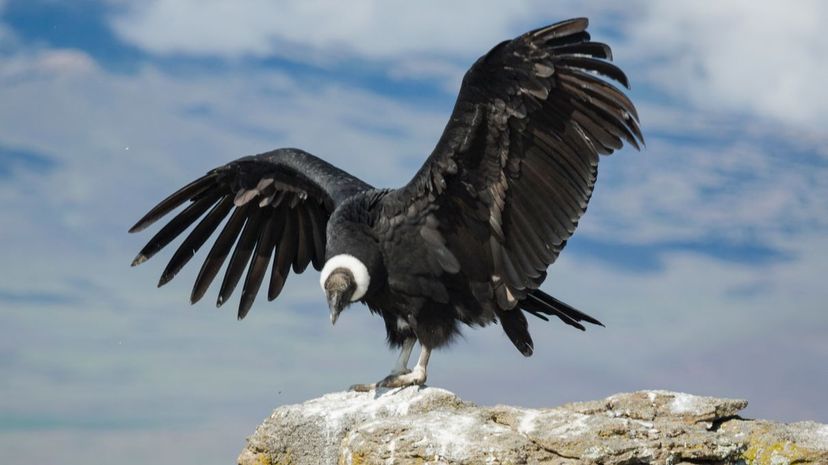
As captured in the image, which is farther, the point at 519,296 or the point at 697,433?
the point at 519,296

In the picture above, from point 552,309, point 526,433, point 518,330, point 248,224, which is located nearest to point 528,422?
point 526,433

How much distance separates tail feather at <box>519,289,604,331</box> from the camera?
805 cm

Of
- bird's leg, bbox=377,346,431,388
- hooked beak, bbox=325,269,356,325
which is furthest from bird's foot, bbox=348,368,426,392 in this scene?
hooked beak, bbox=325,269,356,325

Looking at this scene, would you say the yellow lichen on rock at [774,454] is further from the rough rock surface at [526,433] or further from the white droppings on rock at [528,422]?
the white droppings on rock at [528,422]

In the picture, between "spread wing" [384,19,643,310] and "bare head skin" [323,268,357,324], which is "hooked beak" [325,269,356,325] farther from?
"spread wing" [384,19,643,310]

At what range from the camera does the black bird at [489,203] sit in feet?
21.5

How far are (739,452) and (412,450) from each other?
1790mm

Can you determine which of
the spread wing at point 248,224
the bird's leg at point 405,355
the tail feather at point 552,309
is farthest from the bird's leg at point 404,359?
the spread wing at point 248,224

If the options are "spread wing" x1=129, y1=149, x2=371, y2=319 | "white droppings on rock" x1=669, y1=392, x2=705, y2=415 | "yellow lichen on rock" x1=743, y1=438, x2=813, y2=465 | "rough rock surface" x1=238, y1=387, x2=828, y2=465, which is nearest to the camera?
"rough rock surface" x1=238, y1=387, x2=828, y2=465

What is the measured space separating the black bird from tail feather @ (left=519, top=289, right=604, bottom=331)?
0.18 metres

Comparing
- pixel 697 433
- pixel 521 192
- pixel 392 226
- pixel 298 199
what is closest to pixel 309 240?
pixel 298 199

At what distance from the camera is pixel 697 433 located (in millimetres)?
5578

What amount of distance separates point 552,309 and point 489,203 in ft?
4.91

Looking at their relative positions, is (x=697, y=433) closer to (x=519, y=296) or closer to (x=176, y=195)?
(x=519, y=296)
